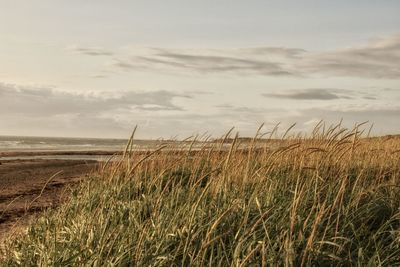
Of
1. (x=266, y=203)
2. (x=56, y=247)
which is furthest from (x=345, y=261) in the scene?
(x=56, y=247)

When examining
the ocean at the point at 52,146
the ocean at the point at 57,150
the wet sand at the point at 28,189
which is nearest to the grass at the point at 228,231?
the wet sand at the point at 28,189

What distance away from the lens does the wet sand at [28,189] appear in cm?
903

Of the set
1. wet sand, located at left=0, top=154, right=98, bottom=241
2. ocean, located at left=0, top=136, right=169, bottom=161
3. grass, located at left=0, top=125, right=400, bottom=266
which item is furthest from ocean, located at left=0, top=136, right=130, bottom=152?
grass, located at left=0, top=125, right=400, bottom=266

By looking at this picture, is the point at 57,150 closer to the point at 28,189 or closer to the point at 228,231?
the point at 28,189

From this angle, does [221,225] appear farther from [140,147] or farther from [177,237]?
[140,147]

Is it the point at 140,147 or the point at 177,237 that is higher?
the point at 140,147

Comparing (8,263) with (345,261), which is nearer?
(345,261)

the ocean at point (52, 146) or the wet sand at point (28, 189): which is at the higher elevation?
the ocean at point (52, 146)

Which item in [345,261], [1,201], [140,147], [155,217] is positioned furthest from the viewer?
[1,201]

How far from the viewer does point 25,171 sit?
21094mm

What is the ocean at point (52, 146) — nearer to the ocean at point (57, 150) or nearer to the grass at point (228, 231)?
the ocean at point (57, 150)

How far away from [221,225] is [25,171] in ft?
58.7

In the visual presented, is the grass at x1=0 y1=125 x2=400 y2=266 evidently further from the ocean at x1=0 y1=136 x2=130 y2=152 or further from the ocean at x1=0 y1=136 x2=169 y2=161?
the ocean at x1=0 y1=136 x2=130 y2=152

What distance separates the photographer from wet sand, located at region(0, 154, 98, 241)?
9.03 m
